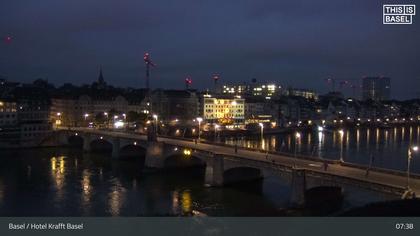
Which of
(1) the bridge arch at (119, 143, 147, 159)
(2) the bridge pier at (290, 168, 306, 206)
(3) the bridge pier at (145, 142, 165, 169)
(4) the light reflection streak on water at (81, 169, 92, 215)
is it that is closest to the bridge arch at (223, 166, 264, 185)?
(2) the bridge pier at (290, 168, 306, 206)

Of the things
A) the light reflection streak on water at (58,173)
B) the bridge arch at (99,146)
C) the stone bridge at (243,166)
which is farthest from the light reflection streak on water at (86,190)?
the bridge arch at (99,146)

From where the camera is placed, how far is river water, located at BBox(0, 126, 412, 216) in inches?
1064

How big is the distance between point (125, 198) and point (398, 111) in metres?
142

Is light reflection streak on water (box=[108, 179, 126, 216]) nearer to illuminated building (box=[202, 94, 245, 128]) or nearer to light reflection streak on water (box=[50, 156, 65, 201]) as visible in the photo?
light reflection streak on water (box=[50, 156, 65, 201])

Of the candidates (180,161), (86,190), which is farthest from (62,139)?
(86,190)

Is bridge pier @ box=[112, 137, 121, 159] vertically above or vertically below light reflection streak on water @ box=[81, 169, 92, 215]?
above

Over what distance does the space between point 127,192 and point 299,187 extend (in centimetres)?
1189

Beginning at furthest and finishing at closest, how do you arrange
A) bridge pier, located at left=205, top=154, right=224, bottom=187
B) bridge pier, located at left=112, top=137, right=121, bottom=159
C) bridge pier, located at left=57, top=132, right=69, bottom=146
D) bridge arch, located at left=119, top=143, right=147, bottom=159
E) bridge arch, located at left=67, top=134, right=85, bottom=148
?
1. bridge arch, located at left=67, top=134, right=85, bottom=148
2. bridge pier, located at left=57, top=132, right=69, bottom=146
3. bridge arch, located at left=119, top=143, right=147, bottom=159
4. bridge pier, located at left=112, top=137, right=121, bottom=159
5. bridge pier, located at left=205, top=154, right=224, bottom=187

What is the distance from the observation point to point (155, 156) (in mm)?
42656

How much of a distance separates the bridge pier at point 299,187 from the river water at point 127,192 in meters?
0.92

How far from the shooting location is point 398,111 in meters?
157

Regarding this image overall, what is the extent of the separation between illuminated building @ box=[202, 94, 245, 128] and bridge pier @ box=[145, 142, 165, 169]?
54.7m

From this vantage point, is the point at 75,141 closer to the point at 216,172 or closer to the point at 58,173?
the point at 58,173
